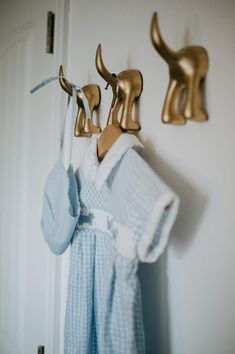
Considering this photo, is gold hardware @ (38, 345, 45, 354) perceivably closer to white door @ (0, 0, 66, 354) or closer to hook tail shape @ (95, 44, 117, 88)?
white door @ (0, 0, 66, 354)

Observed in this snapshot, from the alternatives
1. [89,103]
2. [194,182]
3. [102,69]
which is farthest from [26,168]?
[194,182]

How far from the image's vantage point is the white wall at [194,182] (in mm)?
414

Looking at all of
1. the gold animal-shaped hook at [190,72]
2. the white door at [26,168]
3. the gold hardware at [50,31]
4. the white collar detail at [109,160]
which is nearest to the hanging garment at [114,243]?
the white collar detail at [109,160]

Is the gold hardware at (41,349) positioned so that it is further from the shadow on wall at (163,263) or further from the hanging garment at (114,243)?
the shadow on wall at (163,263)

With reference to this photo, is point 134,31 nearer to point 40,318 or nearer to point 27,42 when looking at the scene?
point 27,42

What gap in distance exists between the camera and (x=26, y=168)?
0.87 m

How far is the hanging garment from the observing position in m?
0.38

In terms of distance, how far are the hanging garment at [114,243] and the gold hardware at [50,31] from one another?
41 centimetres

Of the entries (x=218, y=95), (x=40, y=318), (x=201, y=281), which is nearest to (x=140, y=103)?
(x=218, y=95)

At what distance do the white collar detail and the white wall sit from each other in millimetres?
68

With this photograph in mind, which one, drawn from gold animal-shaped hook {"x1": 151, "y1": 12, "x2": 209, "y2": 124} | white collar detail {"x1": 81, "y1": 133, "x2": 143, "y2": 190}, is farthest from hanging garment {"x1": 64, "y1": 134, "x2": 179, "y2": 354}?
gold animal-shaped hook {"x1": 151, "y1": 12, "x2": 209, "y2": 124}

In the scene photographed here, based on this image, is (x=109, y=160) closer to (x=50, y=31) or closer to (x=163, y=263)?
(x=163, y=263)

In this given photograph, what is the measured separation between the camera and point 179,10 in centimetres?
47

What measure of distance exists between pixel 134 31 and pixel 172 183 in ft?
1.04
